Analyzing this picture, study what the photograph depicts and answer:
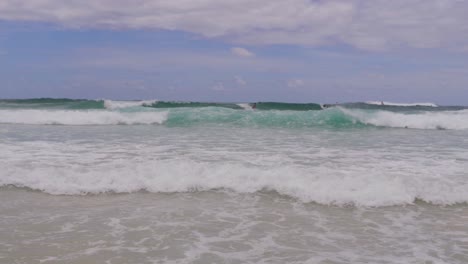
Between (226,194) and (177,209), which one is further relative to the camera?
(226,194)

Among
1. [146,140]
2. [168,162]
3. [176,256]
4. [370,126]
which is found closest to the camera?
[176,256]

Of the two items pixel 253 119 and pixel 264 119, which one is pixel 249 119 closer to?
pixel 253 119

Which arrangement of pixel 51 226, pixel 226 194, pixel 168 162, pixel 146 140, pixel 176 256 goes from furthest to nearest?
pixel 146 140
pixel 168 162
pixel 226 194
pixel 51 226
pixel 176 256

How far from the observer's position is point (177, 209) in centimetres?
601

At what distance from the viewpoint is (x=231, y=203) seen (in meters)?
6.36

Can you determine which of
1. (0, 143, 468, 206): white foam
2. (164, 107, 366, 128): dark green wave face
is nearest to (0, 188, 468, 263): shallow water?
(0, 143, 468, 206): white foam

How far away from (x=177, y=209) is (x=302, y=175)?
236 centimetres

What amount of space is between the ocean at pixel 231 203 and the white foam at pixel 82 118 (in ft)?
30.4

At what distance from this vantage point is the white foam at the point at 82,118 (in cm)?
2091

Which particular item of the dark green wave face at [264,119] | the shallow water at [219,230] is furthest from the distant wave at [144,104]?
the shallow water at [219,230]

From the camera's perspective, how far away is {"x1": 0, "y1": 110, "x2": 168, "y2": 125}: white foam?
20.9 m

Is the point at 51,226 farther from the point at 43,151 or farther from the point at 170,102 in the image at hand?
the point at 170,102

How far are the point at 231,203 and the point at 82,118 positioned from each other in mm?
16920

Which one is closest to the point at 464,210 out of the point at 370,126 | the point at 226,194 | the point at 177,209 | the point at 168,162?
the point at 226,194
